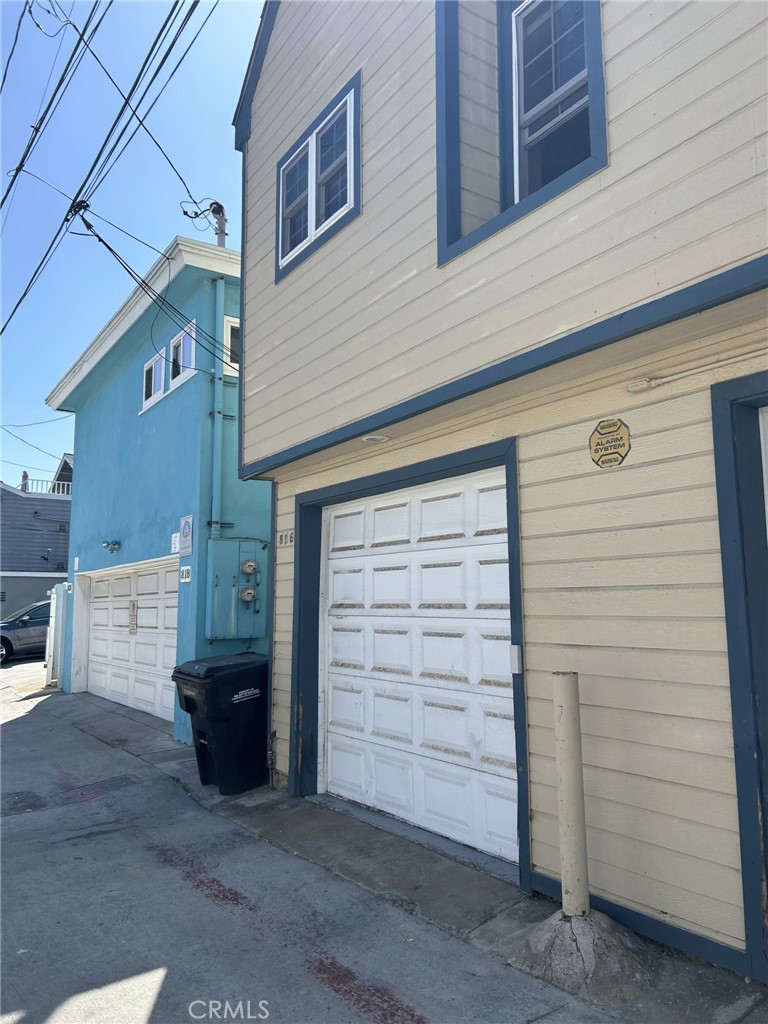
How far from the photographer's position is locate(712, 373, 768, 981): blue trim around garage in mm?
2953

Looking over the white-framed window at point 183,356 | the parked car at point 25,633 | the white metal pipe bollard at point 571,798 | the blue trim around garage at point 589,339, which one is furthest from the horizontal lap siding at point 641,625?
the parked car at point 25,633

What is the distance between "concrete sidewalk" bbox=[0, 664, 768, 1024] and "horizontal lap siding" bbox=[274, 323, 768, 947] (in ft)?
1.41

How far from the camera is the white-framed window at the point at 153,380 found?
10.7m

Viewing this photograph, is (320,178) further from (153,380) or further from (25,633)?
(25,633)

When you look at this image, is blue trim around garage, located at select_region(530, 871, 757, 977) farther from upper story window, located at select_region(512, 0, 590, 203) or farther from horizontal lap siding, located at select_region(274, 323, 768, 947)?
upper story window, located at select_region(512, 0, 590, 203)

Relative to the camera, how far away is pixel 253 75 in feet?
23.8

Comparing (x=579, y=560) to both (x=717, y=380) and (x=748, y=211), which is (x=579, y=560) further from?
(x=748, y=211)

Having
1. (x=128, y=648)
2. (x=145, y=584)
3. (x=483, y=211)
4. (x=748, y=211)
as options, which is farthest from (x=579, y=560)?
(x=128, y=648)

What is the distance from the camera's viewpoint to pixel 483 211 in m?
4.69

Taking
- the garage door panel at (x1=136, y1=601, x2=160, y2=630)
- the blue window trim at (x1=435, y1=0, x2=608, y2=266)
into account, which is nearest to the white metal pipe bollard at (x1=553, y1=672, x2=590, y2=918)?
the blue window trim at (x1=435, y1=0, x2=608, y2=266)

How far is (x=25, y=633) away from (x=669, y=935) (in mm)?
19837

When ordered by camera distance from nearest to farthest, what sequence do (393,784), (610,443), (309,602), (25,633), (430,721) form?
1. (610,443)
2. (430,721)
3. (393,784)
4. (309,602)
5. (25,633)

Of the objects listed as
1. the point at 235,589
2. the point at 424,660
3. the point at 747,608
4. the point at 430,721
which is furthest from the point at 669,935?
the point at 235,589

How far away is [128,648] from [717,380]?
1032 cm
